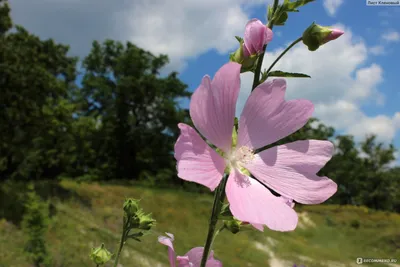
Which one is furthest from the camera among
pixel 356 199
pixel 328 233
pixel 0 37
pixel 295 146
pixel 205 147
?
pixel 356 199

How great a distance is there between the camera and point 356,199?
3116 centimetres

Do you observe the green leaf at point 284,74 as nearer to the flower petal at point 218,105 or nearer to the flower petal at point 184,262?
the flower petal at point 218,105

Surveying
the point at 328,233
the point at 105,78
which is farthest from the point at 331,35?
the point at 105,78

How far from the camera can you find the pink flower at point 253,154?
30.6 inches

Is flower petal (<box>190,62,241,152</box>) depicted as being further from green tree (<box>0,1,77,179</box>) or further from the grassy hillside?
green tree (<box>0,1,77,179</box>)

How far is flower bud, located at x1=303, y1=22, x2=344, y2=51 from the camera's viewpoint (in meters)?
1.02

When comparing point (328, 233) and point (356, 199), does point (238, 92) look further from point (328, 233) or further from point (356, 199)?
point (356, 199)

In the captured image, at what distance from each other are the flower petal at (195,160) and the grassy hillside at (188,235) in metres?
8.88

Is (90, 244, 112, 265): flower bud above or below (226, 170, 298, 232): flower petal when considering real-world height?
below

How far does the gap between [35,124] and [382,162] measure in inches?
1050

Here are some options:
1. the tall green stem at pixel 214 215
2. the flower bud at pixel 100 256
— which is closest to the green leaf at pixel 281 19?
the tall green stem at pixel 214 215

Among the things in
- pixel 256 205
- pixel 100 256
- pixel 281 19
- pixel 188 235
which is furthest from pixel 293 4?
pixel 188 235

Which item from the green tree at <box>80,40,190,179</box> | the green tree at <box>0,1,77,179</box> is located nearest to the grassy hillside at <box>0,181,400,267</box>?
the green tree at <box>0,1,77,179</box>

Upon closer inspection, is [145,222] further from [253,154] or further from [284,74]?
[284,74]
